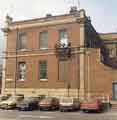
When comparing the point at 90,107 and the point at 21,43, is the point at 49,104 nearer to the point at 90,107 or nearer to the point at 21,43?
the point at 90,107

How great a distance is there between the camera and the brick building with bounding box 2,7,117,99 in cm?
4038

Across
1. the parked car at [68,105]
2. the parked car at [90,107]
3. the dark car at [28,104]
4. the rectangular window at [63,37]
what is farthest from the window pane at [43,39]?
the parked car at [90,107]

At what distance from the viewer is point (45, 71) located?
43750 millimetres

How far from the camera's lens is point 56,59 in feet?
141

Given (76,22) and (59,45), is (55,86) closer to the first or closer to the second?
(59,45)

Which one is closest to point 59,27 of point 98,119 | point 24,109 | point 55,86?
point 55,86

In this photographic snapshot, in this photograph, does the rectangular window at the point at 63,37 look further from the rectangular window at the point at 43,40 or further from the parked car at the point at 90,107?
the parked car at the point at 90,107

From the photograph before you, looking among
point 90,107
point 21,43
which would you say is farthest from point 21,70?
point 90,107

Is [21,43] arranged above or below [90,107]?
above

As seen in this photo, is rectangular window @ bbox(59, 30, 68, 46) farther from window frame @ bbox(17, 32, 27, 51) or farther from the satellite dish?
window frame @ bbox(17, 32, 27, 51)

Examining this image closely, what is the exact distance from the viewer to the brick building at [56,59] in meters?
40.4

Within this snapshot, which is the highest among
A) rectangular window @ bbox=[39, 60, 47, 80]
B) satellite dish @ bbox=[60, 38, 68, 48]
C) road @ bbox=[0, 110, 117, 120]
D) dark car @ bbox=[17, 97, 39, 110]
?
satellite dish @ bbox=[60, 38, 68, 48]

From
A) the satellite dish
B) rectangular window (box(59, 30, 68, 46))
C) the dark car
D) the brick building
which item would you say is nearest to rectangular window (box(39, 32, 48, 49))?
the brick building

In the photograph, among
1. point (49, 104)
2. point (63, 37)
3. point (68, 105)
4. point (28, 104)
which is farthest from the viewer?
point (63, 37)
